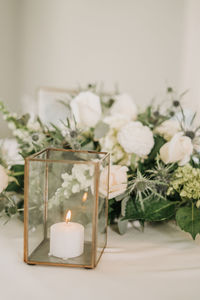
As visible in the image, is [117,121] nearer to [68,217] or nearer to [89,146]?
[89,146]

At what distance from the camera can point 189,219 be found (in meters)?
0.86

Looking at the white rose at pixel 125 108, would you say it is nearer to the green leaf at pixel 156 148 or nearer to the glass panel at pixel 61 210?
the green leaf at pixel 156 148

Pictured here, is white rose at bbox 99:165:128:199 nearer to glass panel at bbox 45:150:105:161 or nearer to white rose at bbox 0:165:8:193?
glass panel at bbox 45:150:105:161

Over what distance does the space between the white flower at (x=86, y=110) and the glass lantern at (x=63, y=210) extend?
326 millimetres

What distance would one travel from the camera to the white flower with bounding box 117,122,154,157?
3.05 ft

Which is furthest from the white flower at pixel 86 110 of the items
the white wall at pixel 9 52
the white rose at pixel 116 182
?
the white wall at pixel 9 52

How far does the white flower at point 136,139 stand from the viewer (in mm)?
930

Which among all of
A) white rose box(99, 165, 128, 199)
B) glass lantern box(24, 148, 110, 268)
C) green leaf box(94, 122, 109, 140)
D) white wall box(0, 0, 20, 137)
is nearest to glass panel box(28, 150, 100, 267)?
glass lantern box(24, 148, 110, 268)

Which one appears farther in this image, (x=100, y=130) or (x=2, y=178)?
(x=100, y=130)

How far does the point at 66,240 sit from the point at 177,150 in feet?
1.24

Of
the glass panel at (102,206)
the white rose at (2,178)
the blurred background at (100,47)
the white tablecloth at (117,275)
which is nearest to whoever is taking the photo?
the white tablecloth at (117,275)

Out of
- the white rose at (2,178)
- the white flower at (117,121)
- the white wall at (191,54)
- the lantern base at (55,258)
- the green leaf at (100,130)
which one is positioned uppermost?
the white wall at (191,54)

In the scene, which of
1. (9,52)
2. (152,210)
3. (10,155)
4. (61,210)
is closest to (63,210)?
(61,210)

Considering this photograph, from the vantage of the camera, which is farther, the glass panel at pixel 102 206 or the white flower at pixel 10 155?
the white flower at pixel 10 155
